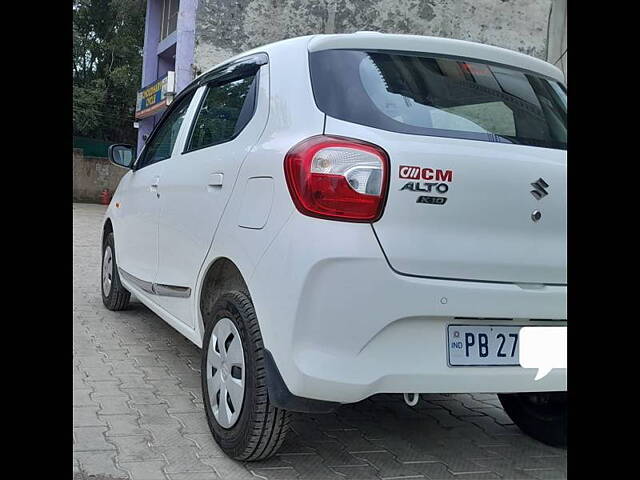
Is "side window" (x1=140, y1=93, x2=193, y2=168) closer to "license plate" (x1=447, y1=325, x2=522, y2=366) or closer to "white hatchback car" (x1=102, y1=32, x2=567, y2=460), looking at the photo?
"white hatchback car" (x1=102, y1=32, x2=567, y2=460)

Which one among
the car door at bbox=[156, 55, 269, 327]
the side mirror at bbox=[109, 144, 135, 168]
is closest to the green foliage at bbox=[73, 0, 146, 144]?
the side mirror at bbox=[109, 144, 135, 168]

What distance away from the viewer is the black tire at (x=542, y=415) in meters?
3.15

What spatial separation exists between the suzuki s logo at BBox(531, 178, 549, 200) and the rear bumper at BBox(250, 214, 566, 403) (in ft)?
1.35

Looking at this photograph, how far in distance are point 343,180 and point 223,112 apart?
126 cm

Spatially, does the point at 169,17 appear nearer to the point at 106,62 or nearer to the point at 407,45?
the point at 106,62

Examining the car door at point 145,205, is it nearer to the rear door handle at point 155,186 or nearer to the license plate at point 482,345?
the rear door handle at point 155,186

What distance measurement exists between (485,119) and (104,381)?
2.56m

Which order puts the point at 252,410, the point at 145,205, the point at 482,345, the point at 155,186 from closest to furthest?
1. the point at 482,345
2. the point at 252,410
3. the point at 155,186
4. the point at 145,205

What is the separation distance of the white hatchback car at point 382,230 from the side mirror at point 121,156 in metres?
2.35

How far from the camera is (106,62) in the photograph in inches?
1131

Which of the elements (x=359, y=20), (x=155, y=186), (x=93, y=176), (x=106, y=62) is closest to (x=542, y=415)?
(x=155, y=186)
